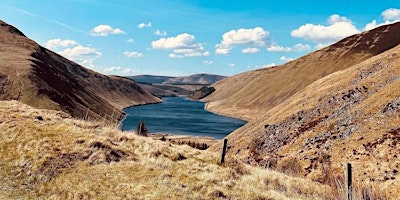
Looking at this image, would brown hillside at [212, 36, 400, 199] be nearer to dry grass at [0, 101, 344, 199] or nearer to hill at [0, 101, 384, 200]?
hill at [0, 101, 384, 200]

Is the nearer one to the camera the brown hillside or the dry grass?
the dry grass

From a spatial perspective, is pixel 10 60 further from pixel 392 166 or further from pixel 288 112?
pixel 392 166

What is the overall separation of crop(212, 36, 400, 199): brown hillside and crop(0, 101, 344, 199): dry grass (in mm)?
13552

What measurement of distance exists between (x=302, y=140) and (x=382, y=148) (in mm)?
16597

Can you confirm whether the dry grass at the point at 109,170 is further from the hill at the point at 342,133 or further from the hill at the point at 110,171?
the hill at the point at 342,133

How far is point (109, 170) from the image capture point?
20312 millimetres

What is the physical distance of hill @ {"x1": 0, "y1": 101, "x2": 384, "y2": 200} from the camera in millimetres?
18375

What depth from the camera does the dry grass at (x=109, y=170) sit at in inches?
725

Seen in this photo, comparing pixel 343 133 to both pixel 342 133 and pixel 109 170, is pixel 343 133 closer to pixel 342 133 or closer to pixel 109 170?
pixel 342 133

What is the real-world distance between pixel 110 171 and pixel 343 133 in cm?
4108

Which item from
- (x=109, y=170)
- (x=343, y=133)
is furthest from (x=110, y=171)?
(x=343, y=133)

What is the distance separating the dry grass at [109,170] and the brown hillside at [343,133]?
44.5 feet

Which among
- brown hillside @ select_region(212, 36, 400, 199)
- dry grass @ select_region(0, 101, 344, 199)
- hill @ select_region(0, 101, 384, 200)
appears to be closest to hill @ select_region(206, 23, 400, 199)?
brown hillside @ select_region(212, 36, 400, 199)

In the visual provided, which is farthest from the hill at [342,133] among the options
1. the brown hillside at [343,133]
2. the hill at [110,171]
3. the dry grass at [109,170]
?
the dry grass at [109,170]
